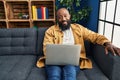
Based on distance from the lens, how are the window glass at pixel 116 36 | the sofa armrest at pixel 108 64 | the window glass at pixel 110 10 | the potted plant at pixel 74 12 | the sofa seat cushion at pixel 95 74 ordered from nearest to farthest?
1. the sofa armrest at pixel 108 64
2. the sofa seat cushion at pixel 95 74
3. the window glass at pixel 116 36
4. the window glass at pixel 110 10
5. the potted plant at pixel 74 12

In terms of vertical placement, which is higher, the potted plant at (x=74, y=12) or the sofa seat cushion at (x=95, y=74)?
the potted plant at (x=74, y=12)

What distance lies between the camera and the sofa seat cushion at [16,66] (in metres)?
1.56

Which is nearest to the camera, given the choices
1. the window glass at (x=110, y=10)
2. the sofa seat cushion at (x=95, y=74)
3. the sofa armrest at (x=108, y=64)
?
the sofa armrest at (x=108, y=64)

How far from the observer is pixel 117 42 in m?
2.08

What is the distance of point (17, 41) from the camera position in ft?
6.91

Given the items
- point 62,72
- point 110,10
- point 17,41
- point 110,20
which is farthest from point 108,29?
point 17,41

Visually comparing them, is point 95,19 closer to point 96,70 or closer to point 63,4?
point 63,4

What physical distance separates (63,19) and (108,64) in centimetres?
82

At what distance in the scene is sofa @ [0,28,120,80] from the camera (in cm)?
152

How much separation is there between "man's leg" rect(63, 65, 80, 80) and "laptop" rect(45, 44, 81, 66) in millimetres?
50

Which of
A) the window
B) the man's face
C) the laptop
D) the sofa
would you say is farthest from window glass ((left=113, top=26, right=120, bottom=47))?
the laptop

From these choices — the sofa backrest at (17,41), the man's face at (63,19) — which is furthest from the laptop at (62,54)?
the sofa backrest at (17,41)

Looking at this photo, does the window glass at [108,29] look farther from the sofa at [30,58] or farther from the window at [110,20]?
the sofa at [30,58]

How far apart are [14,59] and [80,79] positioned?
99 cm
